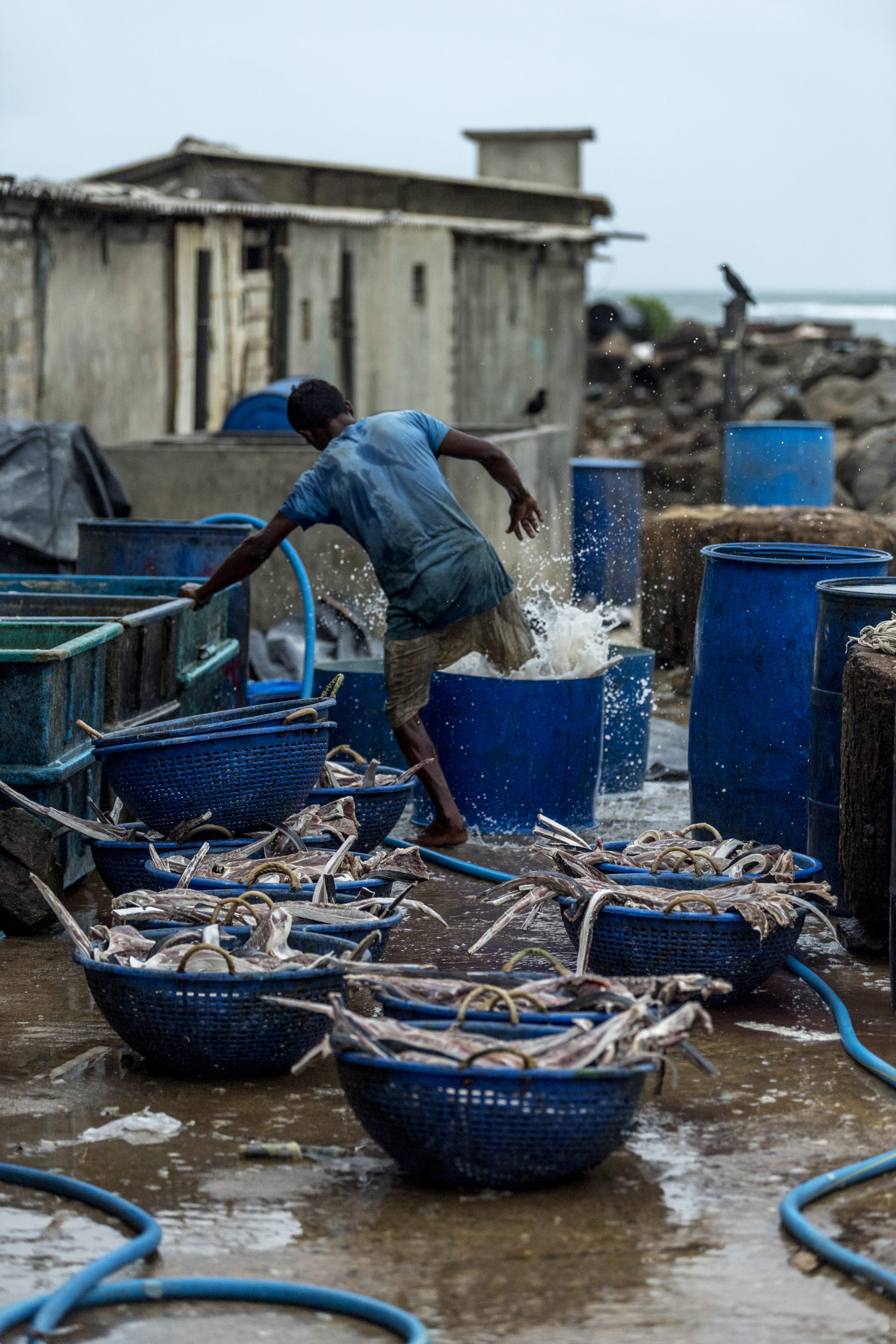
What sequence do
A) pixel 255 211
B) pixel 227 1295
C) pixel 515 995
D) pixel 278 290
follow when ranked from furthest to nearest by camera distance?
pixel 278 290
pixel 255 211
pixel 515 995
pixel 227 1295

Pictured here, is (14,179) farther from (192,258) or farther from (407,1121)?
(407,1121)

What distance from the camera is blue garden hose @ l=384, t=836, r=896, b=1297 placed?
3.03m

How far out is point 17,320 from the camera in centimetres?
1338

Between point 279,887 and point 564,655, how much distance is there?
291 centimetres

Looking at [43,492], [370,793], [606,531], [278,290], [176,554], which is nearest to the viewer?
[370,793]

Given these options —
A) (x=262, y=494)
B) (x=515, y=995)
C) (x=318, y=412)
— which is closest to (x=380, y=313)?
(x=262, y=494)

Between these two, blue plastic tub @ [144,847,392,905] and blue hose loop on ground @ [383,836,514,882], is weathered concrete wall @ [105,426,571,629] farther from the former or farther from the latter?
blue plastic tub @ [144,847,392,905]

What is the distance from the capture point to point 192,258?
52.4 feet

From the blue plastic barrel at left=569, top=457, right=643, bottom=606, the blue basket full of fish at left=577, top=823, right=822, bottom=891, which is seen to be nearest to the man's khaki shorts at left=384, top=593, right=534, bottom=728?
the blue basket full of fish at left=577, top=823, right=822, bottom=891

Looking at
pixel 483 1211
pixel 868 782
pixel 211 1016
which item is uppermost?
pixel 868 782

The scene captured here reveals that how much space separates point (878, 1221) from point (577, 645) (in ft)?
14.1

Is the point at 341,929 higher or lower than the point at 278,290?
lower

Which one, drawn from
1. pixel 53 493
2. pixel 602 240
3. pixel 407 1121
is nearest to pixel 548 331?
pixel 602 240

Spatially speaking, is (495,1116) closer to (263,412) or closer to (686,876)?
(686,876)
